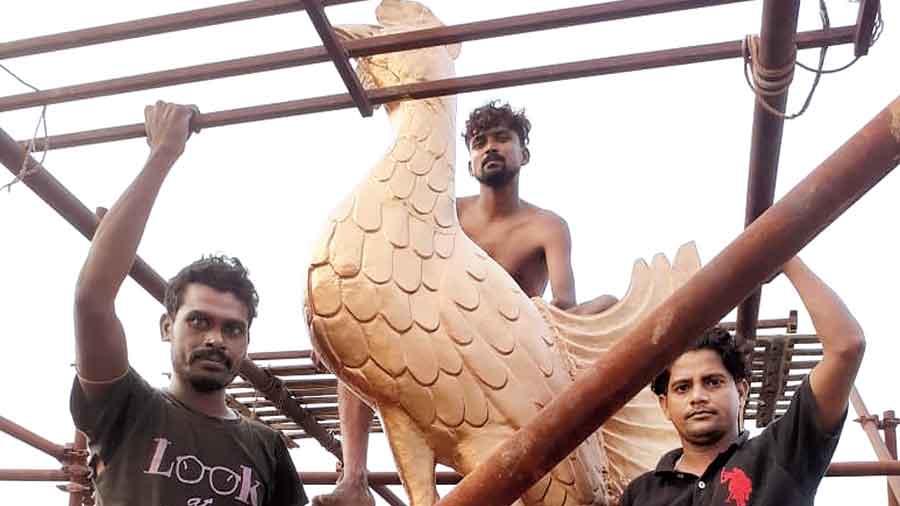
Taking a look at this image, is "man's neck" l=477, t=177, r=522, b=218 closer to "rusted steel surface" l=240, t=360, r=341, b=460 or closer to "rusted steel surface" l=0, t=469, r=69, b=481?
"rusted steel surface" l=240, t=360, r=341, b=460

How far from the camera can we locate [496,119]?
253 centimetres

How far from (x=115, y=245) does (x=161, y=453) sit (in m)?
0.34

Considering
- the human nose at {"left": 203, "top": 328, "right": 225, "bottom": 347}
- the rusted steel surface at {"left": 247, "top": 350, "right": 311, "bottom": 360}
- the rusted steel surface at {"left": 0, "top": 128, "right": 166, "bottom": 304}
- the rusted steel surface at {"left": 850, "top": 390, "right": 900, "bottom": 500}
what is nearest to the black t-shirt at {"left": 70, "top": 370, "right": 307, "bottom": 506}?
the human nose at {"left": 203, "top": 328, "right": 225, "bottom": 347}

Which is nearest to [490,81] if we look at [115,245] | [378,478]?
[115,245]

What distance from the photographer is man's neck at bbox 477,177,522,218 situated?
8.60 feet

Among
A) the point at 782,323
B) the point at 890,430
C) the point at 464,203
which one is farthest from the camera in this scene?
the point at 890,430

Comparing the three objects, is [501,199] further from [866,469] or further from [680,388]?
[866,469]

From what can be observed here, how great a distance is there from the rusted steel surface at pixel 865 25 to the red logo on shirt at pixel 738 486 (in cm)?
68

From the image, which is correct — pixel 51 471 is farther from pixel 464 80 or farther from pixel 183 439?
pixel 464 80

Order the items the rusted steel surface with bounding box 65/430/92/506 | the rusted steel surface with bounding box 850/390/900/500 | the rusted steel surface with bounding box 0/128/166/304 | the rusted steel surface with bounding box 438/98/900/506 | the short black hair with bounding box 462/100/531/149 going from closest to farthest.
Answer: the rusted steel surface with bounding box 438/98/900/506 < the rusted steel surface with bounding box 0/128/166/304 < the short black hair with bounding box 462/100/531/149 < the rusted steel surface with bounding box 65/430/92/506 < the rusted steel surface with bounding box 850/390/900/500

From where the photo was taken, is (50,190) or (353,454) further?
(353,454)

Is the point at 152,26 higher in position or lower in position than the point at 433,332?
higher

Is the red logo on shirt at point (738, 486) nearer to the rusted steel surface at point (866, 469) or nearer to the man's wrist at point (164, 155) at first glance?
the man's wrist at point (164, 155)

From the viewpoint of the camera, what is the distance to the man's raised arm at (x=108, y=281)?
1.59 m
